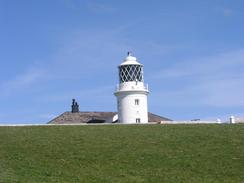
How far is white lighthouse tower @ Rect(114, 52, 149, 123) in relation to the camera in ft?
197

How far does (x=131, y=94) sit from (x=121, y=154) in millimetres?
31601

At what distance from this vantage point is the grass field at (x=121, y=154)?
79.4ft

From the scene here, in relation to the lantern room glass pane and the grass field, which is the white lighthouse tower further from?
the grass field

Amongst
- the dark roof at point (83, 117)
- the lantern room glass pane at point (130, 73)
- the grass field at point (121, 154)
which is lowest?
the grass field at point (121, 154)

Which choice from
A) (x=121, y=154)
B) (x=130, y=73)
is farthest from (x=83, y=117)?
(x=121, y=154)

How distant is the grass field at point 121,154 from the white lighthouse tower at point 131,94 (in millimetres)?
19706

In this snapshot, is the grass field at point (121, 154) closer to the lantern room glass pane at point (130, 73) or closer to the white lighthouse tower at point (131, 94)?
the white lighthouse tower at point (131, 94)

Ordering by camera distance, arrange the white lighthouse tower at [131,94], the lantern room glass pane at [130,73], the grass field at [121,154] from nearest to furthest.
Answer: the grass field at [121,154]
the white lighthouse tower at [131,94]
the lantern room glass pane at [130,73]

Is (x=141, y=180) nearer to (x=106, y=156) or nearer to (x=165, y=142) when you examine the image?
(x=106, y=156)

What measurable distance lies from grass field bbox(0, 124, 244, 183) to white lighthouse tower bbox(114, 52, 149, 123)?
64.7ft

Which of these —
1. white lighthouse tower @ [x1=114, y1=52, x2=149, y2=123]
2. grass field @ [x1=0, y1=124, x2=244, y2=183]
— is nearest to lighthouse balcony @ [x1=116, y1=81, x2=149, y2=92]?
white lighthouse tower @ [x1=114, y1=52, x2=149, y2=123]

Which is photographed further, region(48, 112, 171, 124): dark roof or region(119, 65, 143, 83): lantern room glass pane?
region(48, 112, 171, 124): dark roof

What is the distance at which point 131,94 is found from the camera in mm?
60656

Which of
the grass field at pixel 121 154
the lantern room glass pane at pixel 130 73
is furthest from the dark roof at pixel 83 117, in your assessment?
the grass field at pixel 121 154
